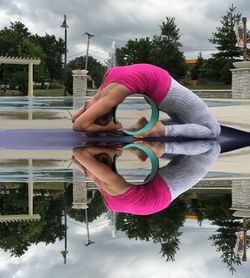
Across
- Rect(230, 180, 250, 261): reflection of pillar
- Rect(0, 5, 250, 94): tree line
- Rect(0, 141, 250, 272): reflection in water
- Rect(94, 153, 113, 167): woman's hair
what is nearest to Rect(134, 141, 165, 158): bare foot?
Rect(94, 153, 113, 167): woman's hair

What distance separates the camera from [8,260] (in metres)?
1.66

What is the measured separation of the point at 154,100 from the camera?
6.28 m

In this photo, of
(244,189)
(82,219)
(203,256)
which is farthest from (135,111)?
(203,256)

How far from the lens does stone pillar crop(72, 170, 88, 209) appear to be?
2.57 m

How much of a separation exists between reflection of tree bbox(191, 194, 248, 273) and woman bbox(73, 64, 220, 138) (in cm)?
342

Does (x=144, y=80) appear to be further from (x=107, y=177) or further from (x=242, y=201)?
(x=242, y=201)

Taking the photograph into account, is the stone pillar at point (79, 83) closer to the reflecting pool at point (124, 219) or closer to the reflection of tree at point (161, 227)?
the reflecting pool at point (124, 219)

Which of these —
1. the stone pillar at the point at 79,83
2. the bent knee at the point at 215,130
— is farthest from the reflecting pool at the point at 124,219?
the stone pillar at the point at 79,83

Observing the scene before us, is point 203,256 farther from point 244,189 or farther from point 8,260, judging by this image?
point 244,189

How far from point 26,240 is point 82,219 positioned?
42 cm

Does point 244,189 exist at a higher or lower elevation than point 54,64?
lower

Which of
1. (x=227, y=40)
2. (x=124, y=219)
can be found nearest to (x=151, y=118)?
(x=124, y=219)

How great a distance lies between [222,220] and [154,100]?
4.06m

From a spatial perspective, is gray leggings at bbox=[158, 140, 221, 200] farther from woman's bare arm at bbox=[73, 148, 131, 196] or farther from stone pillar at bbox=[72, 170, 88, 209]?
stone pillar at bbox=[72, 170, 88, 209]
